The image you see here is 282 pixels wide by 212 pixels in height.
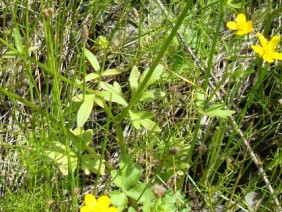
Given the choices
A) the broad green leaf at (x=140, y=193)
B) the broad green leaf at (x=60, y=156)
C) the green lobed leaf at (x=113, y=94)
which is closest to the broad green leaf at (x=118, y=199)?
the broad green leaf at (x=140, y=193)

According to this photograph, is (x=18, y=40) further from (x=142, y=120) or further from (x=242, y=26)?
(x=242, y=26)

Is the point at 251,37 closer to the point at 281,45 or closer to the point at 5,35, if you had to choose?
the point at 281,45

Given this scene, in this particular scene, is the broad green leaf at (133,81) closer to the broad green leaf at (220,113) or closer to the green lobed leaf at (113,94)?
the green lobed leaf at (113,94)

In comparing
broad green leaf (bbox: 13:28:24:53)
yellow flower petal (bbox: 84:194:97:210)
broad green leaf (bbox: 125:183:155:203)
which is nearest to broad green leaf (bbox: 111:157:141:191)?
broad green leaf (bbox: 125:183:155:203)

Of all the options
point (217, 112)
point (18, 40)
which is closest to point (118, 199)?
point (217, 112)

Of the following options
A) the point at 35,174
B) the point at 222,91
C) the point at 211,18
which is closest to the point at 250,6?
the point at 211,18
